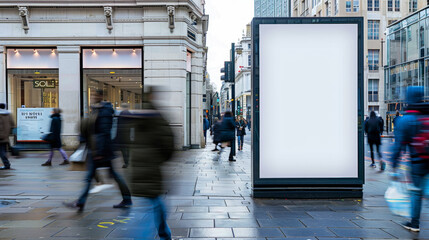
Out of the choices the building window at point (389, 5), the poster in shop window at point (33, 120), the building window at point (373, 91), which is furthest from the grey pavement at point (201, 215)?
the building window at point (389, 5)

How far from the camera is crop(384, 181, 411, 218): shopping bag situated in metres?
4.76

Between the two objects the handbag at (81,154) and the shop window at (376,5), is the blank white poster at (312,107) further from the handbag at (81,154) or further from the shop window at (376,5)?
the shop window at (376,5)

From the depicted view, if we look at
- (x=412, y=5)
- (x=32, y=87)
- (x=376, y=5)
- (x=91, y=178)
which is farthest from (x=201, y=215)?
(x=412, y=5)

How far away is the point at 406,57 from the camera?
37062mm

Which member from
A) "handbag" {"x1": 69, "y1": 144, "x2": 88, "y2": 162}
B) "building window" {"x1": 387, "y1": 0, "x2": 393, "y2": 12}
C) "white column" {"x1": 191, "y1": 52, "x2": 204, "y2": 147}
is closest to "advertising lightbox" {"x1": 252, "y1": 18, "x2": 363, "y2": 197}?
"handbag" {"x1": 69, "y1": 144, "x2": 88, "y2": 162}

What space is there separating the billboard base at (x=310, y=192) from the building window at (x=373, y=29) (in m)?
45.6

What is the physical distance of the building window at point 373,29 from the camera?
1842 inches

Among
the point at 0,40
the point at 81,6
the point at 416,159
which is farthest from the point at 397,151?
the point at 0,40

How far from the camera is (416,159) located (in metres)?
4.55

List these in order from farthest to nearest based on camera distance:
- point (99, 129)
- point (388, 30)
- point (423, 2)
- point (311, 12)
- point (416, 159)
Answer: point (311, 12)
point (423, 2)
point (388, 30)
point (99, 129)
point (416, 159)

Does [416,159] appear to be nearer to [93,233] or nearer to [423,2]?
[93,233]

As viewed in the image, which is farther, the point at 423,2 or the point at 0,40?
the point at 423,2

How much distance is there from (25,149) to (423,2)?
49278 millimetres

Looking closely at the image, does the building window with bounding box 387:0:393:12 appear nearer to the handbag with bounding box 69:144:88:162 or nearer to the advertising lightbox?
the advertising lightbox
